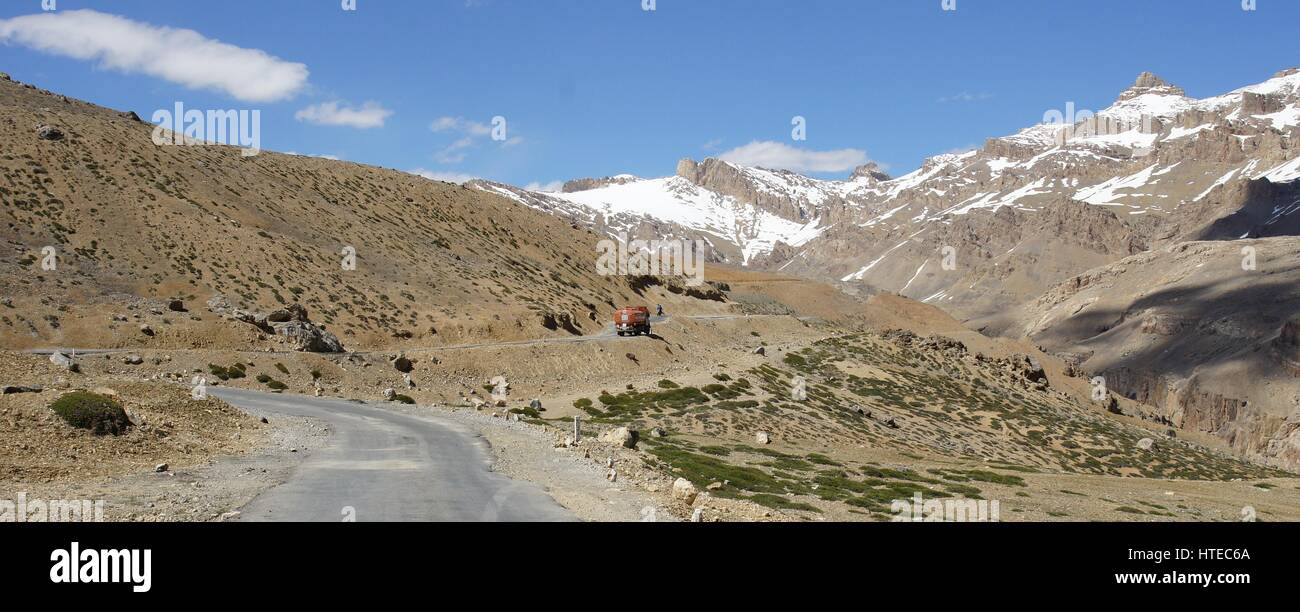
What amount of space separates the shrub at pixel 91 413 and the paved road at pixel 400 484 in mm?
4686

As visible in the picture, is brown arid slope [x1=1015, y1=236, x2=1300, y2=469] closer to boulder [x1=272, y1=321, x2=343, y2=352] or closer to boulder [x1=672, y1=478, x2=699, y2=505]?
boulder [x1=272, y1=321, x2=343, y2=352]

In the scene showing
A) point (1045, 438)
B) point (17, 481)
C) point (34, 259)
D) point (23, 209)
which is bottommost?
point (1045, 438)

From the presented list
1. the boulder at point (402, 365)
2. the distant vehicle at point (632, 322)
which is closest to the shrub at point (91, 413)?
the boulder at point (402, 365)

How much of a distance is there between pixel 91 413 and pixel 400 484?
874 cm

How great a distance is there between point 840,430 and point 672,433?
14.2 m

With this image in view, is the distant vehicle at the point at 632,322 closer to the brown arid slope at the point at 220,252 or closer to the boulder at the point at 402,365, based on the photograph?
the brown arid slope at the point at 220,252

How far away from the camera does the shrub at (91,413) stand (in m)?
20.5

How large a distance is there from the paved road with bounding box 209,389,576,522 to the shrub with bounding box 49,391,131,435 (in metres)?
4.69

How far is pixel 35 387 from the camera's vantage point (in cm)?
2225

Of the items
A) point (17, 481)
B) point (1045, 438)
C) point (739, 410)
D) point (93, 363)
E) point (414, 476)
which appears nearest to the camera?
point (17, 481)

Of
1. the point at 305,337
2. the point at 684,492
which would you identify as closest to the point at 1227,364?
the point at 305,337

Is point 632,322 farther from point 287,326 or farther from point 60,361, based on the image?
point 60,361
